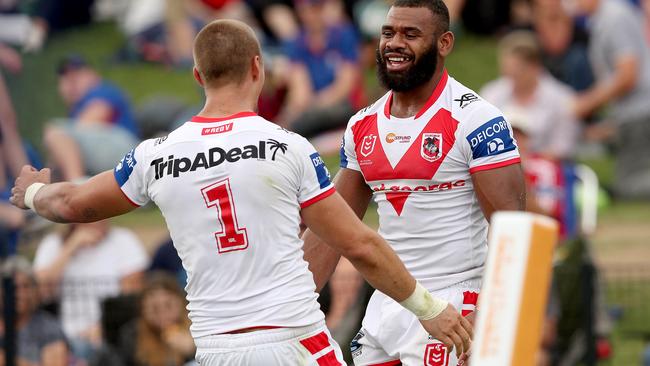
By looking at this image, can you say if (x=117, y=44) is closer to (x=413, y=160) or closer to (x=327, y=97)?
(x=327, y=97)

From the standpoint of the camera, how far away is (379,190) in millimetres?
6848

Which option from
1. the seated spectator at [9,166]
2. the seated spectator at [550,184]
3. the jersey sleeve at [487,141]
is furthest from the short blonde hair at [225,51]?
the seated spectator at [9,166]

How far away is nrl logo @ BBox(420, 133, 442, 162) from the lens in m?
6.59

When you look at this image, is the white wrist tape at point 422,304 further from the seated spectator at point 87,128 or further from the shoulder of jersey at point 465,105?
the seated spectator at point 87,128

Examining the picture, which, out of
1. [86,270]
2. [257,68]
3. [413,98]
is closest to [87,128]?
[86,270]

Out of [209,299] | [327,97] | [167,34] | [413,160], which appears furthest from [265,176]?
[167,34]

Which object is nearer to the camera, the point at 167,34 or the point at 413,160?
the point at 413,160

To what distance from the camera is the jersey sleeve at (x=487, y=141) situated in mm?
6465

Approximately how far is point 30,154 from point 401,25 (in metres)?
8.37

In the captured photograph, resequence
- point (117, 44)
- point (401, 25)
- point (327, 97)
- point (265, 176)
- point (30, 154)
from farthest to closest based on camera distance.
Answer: point (117, 44)
point (327, 97)
point (30, 154)
point (401, 25)
point (265, 176)

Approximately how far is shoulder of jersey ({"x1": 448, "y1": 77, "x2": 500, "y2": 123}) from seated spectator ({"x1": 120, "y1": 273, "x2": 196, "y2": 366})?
4.70m

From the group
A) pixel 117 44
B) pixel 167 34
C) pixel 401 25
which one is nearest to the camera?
pixel 401 25

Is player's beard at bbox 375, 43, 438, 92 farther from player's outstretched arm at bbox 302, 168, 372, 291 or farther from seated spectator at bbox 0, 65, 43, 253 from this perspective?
seated spectator at bbox 0, 65, 43, 253

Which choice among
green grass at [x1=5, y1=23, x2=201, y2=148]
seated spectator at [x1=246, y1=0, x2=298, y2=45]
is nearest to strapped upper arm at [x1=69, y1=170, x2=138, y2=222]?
green grass at [x1=5, y1=23, x2=201, y2=148]
